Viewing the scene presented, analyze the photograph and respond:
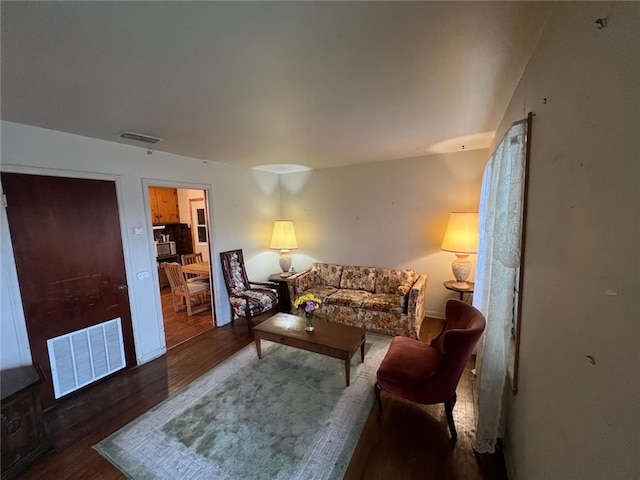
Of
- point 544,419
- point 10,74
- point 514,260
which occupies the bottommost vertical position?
point 544,419

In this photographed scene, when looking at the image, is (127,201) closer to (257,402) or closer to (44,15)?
(44,15)

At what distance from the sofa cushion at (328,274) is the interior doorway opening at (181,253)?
1.86m

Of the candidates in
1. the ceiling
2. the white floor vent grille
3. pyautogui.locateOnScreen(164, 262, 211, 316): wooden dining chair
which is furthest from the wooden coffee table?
the ceiling

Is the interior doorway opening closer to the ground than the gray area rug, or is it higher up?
higher up

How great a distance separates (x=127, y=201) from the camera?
108 inches

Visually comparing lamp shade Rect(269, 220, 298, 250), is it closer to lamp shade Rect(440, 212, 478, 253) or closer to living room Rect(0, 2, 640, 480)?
living room Rect(0, 2, 640, 480)

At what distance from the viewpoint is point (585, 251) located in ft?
2.60

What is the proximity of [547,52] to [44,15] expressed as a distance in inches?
82.7

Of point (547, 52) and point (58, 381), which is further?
point (58, 381)

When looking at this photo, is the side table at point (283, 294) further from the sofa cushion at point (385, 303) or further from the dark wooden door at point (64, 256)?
the dark wooden door at point (64, 256)

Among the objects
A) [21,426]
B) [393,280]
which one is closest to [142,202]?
[21,426]

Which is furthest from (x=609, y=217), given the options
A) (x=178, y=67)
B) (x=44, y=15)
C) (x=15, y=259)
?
(x=15, y=259)

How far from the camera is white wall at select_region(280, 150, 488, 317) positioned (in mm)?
3615

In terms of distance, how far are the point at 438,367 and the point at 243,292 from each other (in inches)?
114
